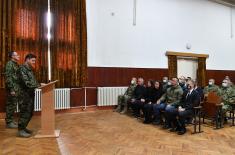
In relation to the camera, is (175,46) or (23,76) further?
(175,46)

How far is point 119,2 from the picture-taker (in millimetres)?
7195

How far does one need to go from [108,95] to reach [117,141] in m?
Result: 3.22

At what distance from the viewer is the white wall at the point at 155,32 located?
694 cm

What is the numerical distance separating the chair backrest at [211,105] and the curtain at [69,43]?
3.51 metres

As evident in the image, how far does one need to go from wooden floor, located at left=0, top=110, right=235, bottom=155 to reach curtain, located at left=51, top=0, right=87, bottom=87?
1693 mm

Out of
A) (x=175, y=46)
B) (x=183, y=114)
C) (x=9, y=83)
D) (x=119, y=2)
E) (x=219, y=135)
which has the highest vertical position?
(x=119, y=2)

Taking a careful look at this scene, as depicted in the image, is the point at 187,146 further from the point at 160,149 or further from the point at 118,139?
the point at 118,139

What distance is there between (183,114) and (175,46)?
4.85 m

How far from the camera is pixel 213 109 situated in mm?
4609

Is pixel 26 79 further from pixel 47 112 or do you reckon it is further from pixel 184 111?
pixel 184 111

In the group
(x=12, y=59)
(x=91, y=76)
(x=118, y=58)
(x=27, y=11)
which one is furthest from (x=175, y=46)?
(x=12, y=59)

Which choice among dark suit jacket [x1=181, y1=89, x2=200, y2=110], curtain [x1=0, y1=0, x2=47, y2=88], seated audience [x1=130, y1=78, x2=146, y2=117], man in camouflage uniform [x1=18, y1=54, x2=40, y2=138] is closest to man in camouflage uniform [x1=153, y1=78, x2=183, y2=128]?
dark suit jacket [x1=181, y1=89, x2=200, y2=110]

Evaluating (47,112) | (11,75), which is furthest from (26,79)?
(11,75)

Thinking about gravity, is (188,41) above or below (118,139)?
above
